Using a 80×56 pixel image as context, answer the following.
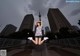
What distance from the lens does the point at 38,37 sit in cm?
1178

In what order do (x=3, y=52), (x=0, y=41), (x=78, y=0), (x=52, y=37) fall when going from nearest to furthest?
(x=3, y=52) < (x=78, y=0) < (x=0, y=41) < (x=52, y=37)

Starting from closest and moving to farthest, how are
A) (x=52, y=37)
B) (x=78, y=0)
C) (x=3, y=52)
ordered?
(x=3, y=52), (x=78, y=0), (x=52, y=37)

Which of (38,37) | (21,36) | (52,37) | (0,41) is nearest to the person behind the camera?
(38,37)

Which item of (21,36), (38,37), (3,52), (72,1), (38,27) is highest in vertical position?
(21,36)

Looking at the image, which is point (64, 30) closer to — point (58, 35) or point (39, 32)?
point (58, 35)

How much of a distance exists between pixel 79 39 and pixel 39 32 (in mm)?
30612

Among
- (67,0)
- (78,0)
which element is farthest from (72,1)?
(78,0)

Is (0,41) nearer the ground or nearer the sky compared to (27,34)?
nearer the ground

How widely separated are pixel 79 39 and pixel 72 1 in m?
29.3

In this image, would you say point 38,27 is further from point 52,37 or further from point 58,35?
point 52,37

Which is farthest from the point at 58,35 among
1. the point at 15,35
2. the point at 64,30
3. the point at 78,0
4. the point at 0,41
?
the point at 78,0

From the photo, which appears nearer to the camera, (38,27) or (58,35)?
(38,27)

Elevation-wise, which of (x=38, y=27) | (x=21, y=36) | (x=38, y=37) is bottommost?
(x=38, y=37)

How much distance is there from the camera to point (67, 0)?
1326cm
